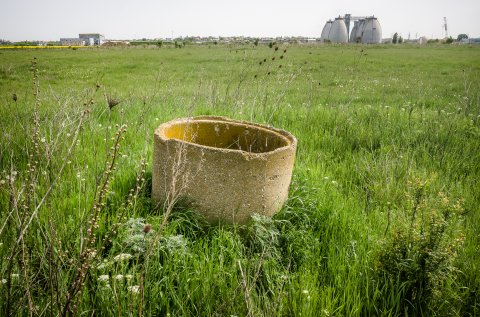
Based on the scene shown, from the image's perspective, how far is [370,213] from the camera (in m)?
2.93

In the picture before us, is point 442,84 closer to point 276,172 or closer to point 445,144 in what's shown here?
point 445,144

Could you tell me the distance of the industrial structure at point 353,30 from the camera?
76519mm

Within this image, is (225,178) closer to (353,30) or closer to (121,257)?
(121,257)

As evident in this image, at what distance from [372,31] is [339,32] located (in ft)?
27.3

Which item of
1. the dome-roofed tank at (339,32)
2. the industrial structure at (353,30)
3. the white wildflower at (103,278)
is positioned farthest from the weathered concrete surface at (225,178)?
the dome-roofed tank at (339,32)

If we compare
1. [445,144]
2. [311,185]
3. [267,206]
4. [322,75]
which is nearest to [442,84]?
[322,75]

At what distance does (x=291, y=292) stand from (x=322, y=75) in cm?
1443

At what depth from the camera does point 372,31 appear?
75.5 meters

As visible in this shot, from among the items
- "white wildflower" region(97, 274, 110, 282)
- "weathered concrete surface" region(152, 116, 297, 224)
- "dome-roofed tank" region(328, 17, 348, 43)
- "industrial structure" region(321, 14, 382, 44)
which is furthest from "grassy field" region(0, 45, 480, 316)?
"dome-roofed tank" region(328, 17, 348, 43)

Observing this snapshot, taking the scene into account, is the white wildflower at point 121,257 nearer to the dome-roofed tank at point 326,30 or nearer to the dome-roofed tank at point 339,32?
the dome-roofed tank at point 339,32

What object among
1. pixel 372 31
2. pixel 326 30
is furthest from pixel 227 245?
pixel 326 30

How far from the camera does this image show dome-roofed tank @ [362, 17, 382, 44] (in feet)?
249

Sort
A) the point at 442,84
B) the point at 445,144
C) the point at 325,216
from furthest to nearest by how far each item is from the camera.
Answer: the point at 442,84
the point at 445,144
the point at 325,216

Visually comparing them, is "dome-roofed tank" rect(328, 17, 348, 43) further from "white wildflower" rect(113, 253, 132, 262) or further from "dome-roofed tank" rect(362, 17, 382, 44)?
"white wildflower" rect(113, 253, 132, 262)
